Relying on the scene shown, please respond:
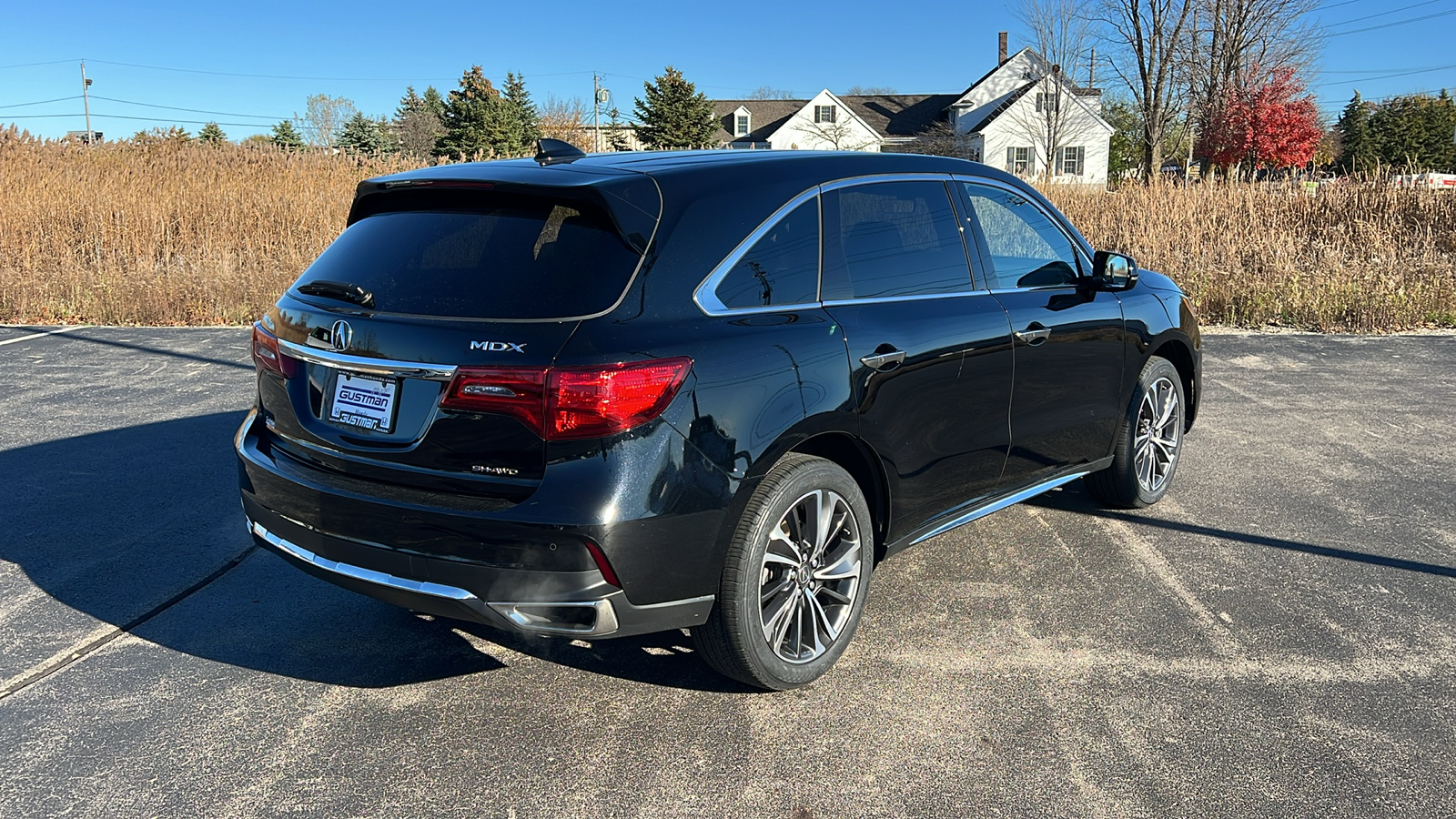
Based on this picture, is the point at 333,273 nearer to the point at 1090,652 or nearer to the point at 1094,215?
the point at 1090,652

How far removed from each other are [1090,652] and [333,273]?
293cm

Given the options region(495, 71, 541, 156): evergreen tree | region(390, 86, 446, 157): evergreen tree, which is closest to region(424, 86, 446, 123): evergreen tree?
region(390, 86, 446, 157): evergreen tree

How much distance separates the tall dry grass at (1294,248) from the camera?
12359 mm

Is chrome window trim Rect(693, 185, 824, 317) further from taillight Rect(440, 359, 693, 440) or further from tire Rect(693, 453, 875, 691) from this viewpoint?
tire Rect(693, 453, 875, 691)

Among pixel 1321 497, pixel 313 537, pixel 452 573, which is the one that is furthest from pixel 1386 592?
Result: pixel 313 537

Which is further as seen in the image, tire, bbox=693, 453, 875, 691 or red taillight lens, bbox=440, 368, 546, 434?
tire, bbox=693, 453, 875, 691

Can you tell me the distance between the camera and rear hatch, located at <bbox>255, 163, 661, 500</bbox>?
2.92 meters

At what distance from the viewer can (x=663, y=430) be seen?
2943 millimetres

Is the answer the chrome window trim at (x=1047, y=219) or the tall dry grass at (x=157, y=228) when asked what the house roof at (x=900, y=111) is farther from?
the chrome window trim at (x=1047, y=219)

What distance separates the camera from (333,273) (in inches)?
138

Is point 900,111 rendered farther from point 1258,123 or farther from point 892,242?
point 892,242

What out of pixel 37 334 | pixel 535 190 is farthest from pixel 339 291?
pixel 37 334

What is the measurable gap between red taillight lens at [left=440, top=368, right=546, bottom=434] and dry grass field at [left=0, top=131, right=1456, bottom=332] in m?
11.0

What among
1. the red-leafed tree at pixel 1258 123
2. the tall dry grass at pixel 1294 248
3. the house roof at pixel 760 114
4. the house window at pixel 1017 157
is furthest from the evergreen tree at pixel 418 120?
the tall dry grass at pixel 1294 248
